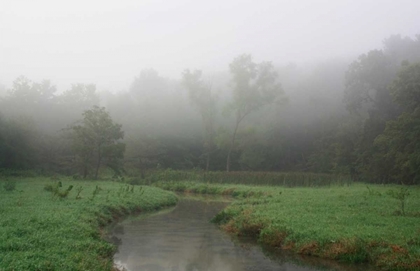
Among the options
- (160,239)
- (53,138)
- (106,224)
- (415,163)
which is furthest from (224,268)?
(53,138)

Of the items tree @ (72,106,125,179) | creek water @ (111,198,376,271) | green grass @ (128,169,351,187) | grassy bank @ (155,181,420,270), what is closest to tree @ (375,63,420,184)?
green grass @ (128,169,351,187)

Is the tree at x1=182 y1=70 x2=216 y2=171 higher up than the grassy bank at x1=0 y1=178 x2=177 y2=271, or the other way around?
the tree at x1=182 y1=70 x2=216 y2=171

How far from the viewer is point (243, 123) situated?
7769cm

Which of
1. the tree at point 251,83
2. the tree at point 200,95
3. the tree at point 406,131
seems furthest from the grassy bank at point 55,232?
the tree at point 200,95

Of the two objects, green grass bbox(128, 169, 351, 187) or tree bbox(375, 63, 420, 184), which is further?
green grass bbox(128, 169, 351, 187)

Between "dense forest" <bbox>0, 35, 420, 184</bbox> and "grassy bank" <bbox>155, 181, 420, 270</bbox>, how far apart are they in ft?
67.7

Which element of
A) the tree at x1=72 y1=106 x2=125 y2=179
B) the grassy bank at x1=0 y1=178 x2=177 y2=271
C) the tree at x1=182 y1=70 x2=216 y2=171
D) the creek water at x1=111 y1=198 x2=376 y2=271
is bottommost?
the creek water at x1=111 y1=198 x2=376 y2=271

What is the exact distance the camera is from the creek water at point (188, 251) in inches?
423

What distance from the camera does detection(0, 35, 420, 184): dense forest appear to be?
1612 inches

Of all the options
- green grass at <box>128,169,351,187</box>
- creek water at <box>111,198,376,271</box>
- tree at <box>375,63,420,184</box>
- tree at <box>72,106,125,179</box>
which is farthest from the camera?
tree at <box>72,106,125,179</box>

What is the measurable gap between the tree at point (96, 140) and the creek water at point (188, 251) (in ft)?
75.8

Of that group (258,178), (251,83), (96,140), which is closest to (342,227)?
(258,178)

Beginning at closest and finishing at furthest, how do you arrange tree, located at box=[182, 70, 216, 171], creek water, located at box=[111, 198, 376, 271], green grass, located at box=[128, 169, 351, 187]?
creek water, located at box=[111, 198, 376, 271] → green grass, located at box=[128, 169, 351, 187] → tree, located at box=[182, 70, 216, 171]

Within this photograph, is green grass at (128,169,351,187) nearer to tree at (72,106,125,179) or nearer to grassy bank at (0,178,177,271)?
tree at (72,106,125,179)
